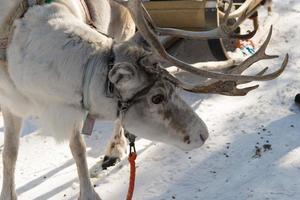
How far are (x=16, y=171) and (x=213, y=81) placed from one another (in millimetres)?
2248

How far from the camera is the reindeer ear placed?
9.33ft

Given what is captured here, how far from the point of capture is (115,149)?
4.73m

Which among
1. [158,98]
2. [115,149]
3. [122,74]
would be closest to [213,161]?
[115,149]

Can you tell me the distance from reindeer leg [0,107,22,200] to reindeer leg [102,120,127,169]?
81 cm

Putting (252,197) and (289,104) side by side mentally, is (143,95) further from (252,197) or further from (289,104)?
(289,104)

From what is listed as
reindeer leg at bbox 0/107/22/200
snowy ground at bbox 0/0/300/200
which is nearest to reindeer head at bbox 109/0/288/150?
snowy ground at bbox 0/0/300/200

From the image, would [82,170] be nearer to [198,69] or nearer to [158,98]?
[158,98]

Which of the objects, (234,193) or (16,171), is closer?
(234,193)

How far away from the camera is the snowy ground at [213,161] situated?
409cm

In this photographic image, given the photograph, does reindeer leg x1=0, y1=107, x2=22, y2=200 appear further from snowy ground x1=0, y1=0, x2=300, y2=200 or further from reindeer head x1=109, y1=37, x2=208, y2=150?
reindeer head x1=109, y1=37, x2=208, y2=150

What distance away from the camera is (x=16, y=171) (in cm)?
458

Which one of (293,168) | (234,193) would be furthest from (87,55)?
(293,168)

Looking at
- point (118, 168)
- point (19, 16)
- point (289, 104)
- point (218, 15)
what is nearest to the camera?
A: point (19, 16)

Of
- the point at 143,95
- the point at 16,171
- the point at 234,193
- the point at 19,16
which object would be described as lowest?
the point at 16,171
